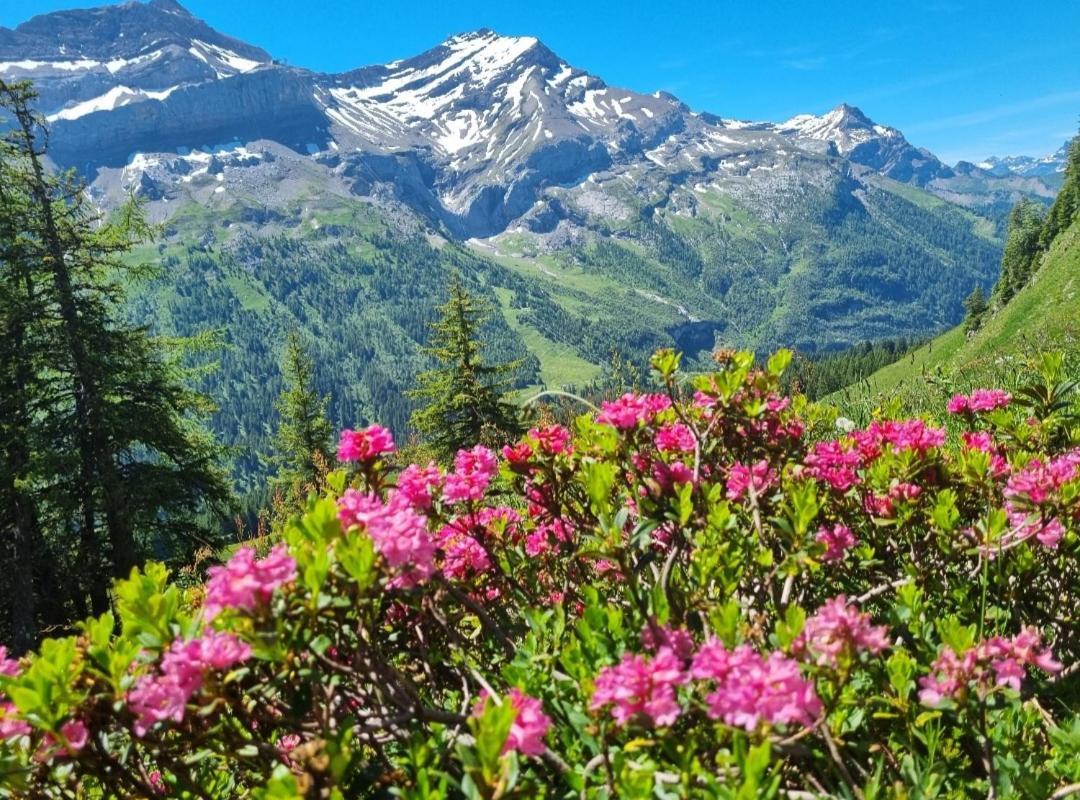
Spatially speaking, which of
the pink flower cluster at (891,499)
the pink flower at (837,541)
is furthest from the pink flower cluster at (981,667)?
the pink flower cluster at (891,499)

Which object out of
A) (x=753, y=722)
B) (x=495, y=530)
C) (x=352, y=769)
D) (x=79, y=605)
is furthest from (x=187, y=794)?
(x=79, y=605)

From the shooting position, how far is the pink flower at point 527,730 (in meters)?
1.49

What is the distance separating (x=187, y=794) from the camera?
245 centimetres

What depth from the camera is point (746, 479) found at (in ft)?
9.71

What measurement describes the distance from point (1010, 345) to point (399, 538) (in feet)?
70.7

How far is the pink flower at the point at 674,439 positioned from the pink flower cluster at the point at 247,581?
1886mm

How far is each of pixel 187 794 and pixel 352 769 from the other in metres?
1.21

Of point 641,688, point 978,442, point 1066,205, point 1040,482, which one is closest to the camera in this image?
point 641,688

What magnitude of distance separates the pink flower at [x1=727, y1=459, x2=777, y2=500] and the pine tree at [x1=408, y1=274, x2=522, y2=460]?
19945 mm

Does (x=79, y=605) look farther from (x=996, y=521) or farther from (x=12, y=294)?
(x=996, y=521)

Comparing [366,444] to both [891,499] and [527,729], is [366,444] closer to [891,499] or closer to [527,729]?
[527,729]

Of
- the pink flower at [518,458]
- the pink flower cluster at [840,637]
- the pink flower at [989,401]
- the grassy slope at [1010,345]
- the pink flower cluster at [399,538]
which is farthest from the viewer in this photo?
the grassy slope at [1010,345]

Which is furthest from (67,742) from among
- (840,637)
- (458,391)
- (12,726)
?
(458,391)

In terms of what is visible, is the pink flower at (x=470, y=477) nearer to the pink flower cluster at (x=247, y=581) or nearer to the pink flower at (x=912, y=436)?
the pink flower cluster at (x=247, y=581)
